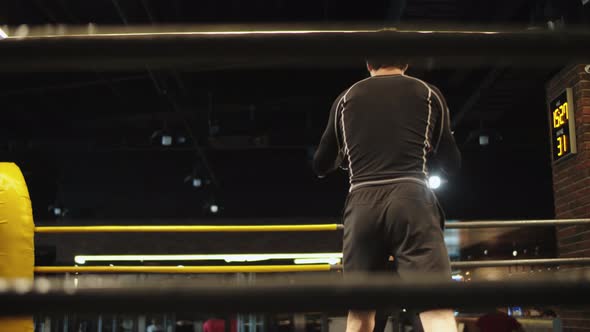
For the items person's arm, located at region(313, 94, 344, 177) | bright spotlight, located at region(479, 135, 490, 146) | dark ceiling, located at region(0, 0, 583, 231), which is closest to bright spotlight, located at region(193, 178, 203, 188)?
dark ceiling, located at region(0, 0, 583, 231)

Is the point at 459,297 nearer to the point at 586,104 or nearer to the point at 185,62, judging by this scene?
the point at 185,62

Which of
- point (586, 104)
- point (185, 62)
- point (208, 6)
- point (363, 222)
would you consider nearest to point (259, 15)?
point (208, 6)

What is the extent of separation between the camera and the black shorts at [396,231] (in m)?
1.72

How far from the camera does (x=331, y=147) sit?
6.51 ft

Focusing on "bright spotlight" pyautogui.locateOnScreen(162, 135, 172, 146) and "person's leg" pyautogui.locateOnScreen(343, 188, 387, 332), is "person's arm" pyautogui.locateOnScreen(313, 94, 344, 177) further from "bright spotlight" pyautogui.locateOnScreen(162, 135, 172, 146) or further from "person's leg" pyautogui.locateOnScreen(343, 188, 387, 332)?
"bright spotlight" pyautogui.locateOnScreen(162, 135, 172, 146)

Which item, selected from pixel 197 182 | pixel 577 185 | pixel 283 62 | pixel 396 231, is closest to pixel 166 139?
pixel 197 182

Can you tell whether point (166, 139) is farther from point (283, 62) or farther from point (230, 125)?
point (283, 62)

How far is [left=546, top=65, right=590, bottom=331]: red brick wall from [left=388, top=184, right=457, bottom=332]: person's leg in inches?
138

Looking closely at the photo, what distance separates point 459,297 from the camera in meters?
0.56

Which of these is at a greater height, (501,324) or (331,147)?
(331,147)

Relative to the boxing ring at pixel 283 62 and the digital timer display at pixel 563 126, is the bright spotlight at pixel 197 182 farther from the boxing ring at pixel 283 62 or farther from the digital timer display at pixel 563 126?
the boxing ring at pixel 283 62

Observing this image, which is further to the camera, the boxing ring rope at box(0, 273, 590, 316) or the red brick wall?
the red brick wall

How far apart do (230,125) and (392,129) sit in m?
8.19

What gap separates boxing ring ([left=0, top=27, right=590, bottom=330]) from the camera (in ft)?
1.80
